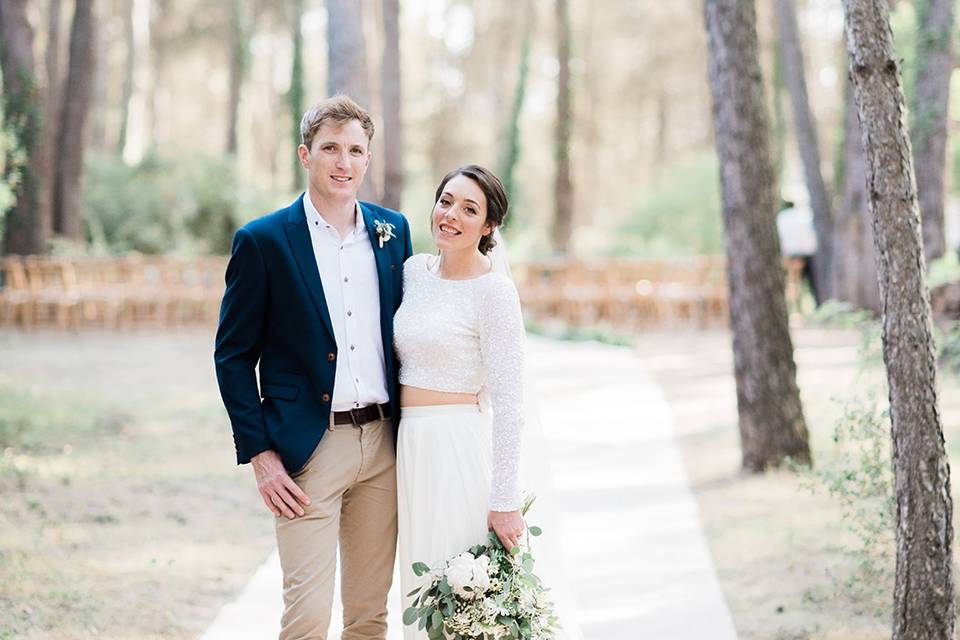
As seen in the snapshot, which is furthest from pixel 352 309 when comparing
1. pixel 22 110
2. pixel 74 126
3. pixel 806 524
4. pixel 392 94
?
pixel 74 126

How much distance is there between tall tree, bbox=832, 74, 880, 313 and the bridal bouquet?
13.2 meters

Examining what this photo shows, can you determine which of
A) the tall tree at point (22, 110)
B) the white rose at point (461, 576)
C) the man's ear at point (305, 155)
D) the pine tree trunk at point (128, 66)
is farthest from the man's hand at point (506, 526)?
the pine tree trunk at point (128, 66)

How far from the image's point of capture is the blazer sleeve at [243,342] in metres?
3.18

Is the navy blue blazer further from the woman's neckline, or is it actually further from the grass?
the grass

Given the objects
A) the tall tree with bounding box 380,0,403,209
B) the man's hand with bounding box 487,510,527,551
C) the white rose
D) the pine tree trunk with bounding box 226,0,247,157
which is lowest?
the white rose

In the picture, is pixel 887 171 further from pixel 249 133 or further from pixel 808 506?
pixel 249 133

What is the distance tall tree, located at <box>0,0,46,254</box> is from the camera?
1334cm

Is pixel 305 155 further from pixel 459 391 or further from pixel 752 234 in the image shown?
pixel 752 234

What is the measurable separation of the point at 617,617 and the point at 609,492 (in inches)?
96.7

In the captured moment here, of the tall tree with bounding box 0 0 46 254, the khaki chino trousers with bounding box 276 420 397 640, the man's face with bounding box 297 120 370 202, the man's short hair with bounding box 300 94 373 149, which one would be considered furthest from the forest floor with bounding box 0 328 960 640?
the tall tree with bounding box 0 0 46 254

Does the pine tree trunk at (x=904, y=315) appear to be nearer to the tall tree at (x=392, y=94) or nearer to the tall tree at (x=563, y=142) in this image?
the tall tree at (x=392, y=94)

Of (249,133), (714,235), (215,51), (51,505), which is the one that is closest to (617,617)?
(51,505)

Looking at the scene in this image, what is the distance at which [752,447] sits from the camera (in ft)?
23.9

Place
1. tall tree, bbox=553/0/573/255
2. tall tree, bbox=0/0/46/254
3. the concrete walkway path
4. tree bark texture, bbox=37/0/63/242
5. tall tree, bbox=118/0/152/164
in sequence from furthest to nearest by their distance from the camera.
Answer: tall tree, bbox=118/0/152/164 → tall tree, bbox=553/0/573/255 → tree bark texture, bbox=37/0/63/242 → tall tree, bbox=0/0/46/254 → the concrete walkway path
